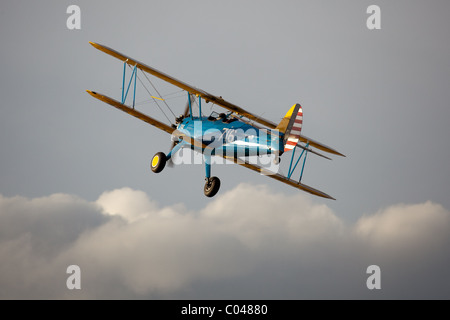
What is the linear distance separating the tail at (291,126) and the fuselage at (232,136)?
0.25m

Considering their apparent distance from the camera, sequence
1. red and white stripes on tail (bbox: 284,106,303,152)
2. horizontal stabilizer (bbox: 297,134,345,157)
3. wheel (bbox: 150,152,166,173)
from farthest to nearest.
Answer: horizontal stabilizer (bbox: 297,134,345,157), wheel (bbox: 150,152,166,173), red and white stripes on tail (bbox: 284,106,303,152)

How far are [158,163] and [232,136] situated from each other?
460 centimetres

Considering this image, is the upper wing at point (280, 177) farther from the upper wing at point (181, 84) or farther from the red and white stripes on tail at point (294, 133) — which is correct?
the red and white stripes on tail at point (294, 133)

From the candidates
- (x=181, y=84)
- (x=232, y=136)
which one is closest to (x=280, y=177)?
(x=232, y=136)

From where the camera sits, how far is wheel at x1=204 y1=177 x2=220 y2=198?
27172mm

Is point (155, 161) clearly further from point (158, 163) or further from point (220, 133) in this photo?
point (220, 133)

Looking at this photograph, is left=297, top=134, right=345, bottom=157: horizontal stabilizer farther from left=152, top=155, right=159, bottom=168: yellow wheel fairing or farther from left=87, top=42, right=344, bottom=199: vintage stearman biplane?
left=152, top=155, right=159, bottom=168: yellow wheel fairing

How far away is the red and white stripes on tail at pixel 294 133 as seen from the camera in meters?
24.3

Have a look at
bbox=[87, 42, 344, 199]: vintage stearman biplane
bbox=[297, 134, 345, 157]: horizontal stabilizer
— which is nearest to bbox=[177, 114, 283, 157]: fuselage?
bbox=[87, 42, 344, 199]: vintage stearman biplane

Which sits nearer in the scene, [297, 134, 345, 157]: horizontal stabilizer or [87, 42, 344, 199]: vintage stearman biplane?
[87, 42, 344, 199]: vintage stearman biplane

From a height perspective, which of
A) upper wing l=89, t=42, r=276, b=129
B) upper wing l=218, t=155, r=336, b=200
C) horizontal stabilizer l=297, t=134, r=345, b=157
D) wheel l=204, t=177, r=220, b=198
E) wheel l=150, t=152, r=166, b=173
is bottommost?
wheel l=204, t=177, r=220, b=198

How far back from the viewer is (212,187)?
27.2 metres

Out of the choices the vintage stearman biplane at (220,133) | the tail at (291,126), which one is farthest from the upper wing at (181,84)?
the tail at (291,126)
